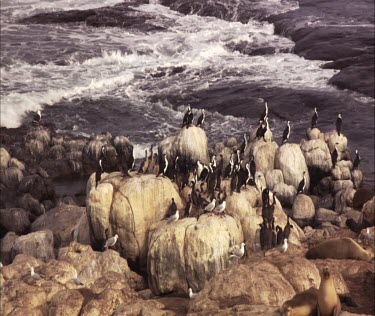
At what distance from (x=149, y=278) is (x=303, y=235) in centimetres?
538

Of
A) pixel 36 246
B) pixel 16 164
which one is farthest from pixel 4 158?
pixel 36 246

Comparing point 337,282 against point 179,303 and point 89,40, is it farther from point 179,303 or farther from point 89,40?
point 89,40

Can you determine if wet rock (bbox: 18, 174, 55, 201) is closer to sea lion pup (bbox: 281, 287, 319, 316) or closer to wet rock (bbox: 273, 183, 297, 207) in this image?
wet rock (bbox: 273, 183, 297, 207)

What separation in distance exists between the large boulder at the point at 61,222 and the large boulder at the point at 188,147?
150 inches

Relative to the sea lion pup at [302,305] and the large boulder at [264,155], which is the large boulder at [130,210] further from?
the sea lion pup at [302,305]

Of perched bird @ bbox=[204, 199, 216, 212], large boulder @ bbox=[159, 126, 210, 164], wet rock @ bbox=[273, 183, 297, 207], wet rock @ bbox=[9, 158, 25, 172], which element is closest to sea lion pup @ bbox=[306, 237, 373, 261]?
perched bird @ bbox=[204, 199, 216, 212]

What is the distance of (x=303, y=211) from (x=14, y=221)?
395 inches

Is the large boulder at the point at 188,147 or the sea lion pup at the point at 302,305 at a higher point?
the sea lion pup at the point at 302,305

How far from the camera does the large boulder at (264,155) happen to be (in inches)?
920

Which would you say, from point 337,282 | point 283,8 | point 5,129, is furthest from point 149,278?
point 283,8

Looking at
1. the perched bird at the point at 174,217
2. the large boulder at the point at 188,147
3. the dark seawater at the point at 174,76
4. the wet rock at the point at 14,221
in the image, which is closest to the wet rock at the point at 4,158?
the wet rock at the point at 14,221

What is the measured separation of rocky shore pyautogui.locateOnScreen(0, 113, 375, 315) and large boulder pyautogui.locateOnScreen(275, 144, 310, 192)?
4cm

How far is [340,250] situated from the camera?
55.5 feet

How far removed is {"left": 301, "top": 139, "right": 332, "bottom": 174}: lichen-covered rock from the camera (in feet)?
80.8
